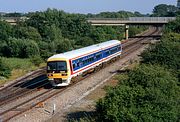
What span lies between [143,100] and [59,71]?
14.0 metres

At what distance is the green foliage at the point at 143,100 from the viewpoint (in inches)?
651

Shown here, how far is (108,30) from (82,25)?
33.0ft

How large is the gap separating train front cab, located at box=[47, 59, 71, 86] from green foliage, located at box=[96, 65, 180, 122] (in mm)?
10471

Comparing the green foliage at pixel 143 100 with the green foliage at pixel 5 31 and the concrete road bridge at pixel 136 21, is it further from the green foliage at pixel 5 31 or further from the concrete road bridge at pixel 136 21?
the concrete road bridge at pixel 136 21

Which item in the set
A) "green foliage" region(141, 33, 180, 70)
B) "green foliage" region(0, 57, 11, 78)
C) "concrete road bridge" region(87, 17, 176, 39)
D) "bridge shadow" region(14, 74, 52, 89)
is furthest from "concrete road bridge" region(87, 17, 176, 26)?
"green foliage" region(141, 33, 180, 70)

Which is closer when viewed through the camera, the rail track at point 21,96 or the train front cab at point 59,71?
the rail track at point 21,96

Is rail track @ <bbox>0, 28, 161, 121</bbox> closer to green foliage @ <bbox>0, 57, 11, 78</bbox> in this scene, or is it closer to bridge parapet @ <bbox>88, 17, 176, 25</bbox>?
green foliage @ <bbox>0, 57, 11, 78</bbox>

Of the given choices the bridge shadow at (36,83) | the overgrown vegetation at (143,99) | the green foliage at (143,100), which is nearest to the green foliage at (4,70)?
the bridge shadow at (36,83)

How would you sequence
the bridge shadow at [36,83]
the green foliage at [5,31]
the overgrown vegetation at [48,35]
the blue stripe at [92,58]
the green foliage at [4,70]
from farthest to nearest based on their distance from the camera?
the green foliage at [5,31]
the overgrown vegetation at [48,35]
the green foliage at [4,70]
the bridge shadow at [36,83]
the blue stripe at [92,58]

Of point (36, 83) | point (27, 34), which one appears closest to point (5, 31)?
point (27, 34)

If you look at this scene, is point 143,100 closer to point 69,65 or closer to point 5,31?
point 69,65

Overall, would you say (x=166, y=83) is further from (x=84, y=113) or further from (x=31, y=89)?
(x=31, y=89)

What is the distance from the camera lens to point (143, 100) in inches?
701

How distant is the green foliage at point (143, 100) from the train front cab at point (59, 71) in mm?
10471
